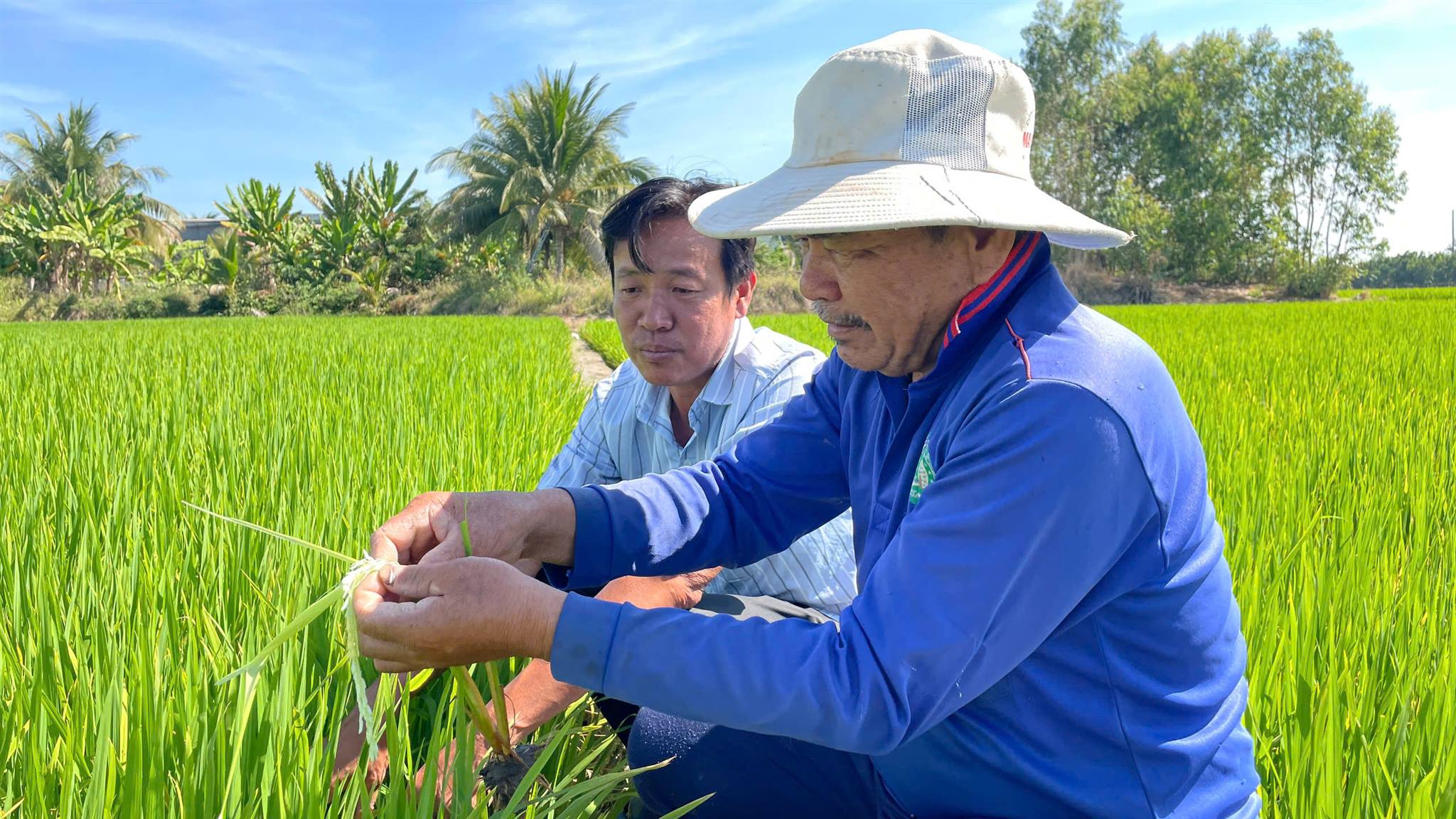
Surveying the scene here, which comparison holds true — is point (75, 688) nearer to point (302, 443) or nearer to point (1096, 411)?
point (1096, 411)

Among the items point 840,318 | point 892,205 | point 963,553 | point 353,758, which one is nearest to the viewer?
point 963,553

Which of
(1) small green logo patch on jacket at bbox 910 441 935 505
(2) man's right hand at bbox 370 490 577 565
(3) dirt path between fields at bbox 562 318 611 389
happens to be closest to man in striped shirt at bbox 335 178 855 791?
(2) man's right hand at bbox 370 490 577 565

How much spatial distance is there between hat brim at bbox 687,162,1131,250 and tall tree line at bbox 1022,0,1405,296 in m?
28.6

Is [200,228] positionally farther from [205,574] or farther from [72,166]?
[205,574]

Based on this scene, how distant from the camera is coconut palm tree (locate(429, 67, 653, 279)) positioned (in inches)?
867

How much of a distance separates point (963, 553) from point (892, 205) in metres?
0.33

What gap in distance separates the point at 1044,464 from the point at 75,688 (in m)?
1.05

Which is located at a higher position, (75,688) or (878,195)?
(878,195)

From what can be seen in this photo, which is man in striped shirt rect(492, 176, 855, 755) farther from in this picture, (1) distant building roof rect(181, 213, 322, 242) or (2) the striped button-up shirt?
(1) distant building roof rect(181, 213, 322, 242)

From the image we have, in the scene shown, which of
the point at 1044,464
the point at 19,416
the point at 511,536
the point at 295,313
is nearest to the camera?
the point at 1044,464

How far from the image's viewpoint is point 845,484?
136 centimetres

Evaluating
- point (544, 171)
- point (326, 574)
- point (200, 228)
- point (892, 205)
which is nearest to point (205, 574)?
point (326, 574)

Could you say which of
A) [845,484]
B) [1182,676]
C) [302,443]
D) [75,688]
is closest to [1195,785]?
[1182,676]

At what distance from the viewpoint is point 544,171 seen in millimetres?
22094
